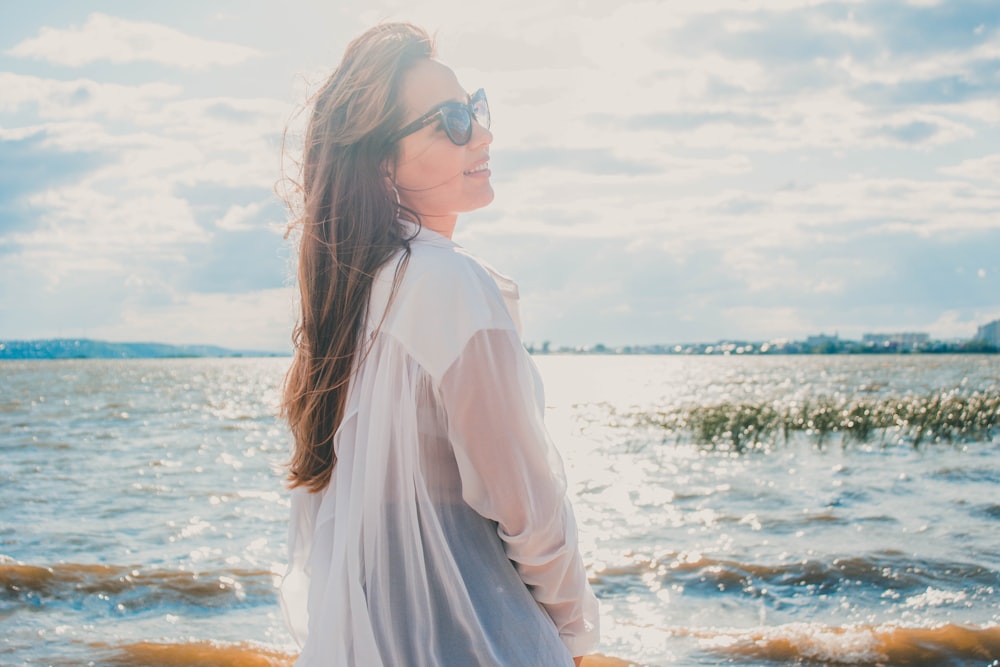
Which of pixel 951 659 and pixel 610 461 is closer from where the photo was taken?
pixel 951 659

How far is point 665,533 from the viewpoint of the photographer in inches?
425

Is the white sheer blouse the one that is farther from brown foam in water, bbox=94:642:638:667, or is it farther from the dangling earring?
brown foam in water, bbox=94:642:638:667

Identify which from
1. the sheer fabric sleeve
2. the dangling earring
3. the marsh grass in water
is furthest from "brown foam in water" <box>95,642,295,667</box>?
the marsh grass in water

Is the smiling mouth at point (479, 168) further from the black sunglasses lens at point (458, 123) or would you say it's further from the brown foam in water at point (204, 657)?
the brown foam in water at point (204, 657)

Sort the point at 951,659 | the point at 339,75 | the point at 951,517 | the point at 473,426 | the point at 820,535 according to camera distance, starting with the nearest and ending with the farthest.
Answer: the point at 473,426, the point at 339,75, the point at 951,659, the point at 820,535, the point at 951,517

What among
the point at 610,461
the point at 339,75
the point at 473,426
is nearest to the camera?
the point at 473,426

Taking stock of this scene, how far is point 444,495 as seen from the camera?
1.94 meters

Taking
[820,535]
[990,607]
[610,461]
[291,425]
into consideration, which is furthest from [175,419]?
[291,425]

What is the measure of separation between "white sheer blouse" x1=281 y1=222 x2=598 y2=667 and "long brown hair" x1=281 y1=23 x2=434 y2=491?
72mm

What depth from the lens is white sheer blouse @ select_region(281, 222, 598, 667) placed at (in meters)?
1.75

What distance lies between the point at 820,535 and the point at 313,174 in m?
9.46

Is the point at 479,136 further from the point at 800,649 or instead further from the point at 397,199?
the point at 800,649

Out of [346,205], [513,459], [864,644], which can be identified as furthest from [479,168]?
[864,644]

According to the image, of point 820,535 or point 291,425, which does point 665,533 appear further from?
point 291,425
